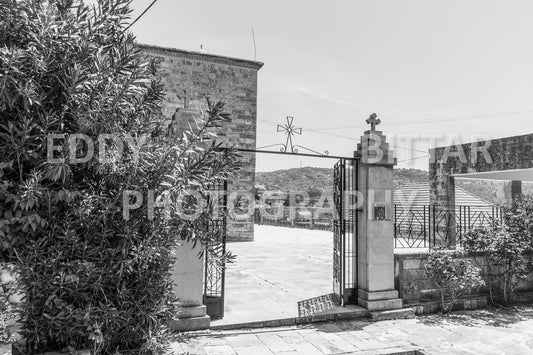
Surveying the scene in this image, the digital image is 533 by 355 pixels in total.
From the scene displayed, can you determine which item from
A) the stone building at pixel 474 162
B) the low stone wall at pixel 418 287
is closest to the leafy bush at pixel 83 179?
the low stone wall at pixel 418 287

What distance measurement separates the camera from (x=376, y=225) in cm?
634

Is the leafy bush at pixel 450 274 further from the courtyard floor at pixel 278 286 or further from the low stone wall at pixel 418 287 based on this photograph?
the courtyard floor at pixel 278 286

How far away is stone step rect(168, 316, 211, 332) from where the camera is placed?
4.98m

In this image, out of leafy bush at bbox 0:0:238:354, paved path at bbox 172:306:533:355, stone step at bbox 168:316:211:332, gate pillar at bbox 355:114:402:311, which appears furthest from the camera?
gate pillar at bbox 355:114:402:311

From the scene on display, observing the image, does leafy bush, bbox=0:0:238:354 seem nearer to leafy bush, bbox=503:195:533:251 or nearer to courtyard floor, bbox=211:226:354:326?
courtyard floor, bbox=211:226:354:326

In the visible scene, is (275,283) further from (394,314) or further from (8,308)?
(8,308)

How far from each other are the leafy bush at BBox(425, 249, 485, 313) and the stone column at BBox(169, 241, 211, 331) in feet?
13.3

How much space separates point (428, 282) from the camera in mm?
6715

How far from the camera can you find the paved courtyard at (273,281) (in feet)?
19.5

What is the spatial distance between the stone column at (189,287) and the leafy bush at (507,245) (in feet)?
17.1

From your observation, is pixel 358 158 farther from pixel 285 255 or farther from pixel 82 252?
pixel 285 255

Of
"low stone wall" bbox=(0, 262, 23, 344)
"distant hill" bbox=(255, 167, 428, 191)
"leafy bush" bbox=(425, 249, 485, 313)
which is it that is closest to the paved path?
"leafy bush" bbox=(425, 249, 485, 313)

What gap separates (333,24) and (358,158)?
13.7ft

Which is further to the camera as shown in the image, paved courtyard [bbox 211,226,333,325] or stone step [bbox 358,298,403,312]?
stone step [bbox 358,298,403,312]
